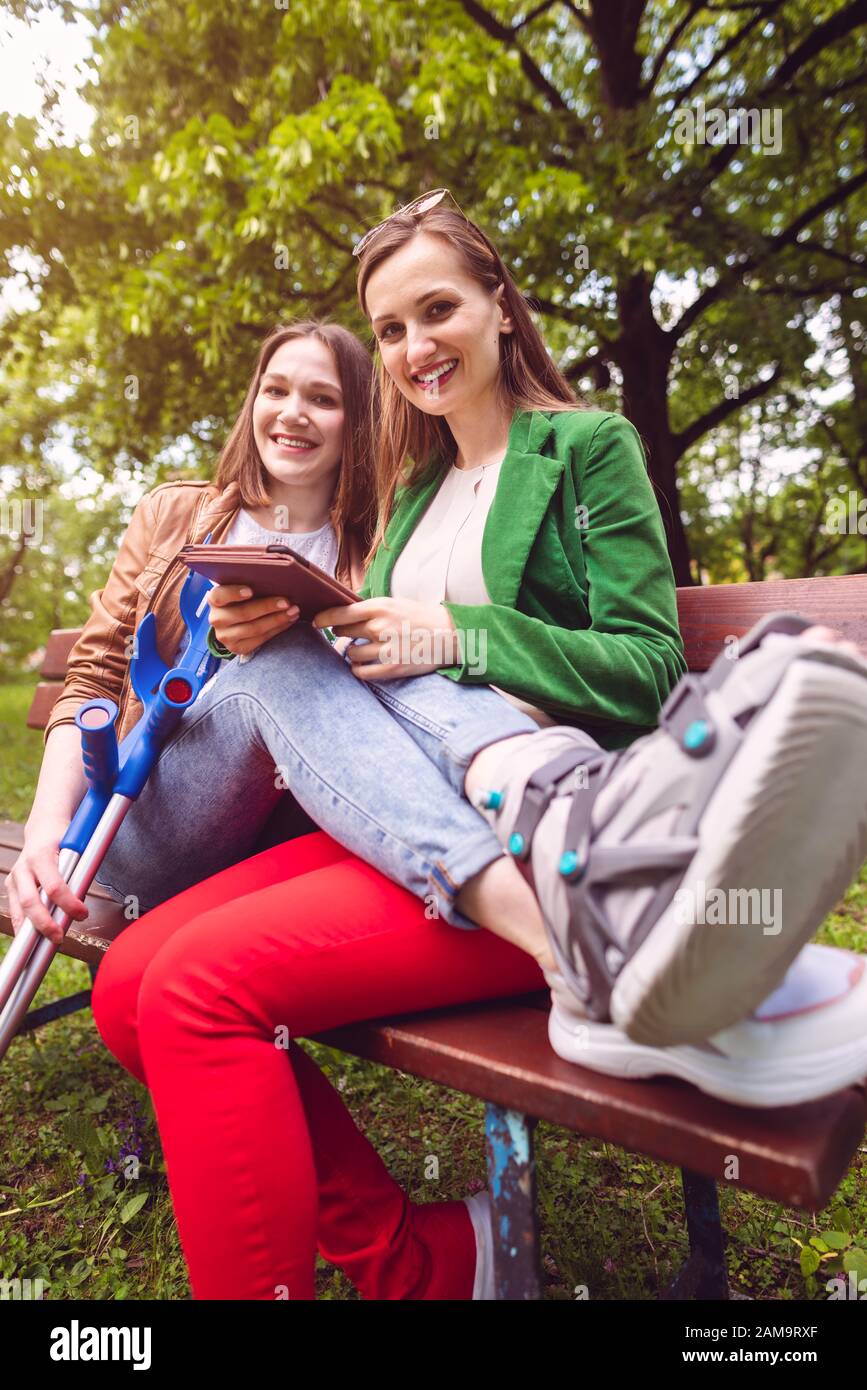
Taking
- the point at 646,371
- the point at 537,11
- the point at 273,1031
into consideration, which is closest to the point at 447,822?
the point at 273,1031

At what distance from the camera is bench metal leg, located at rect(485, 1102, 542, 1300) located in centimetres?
119

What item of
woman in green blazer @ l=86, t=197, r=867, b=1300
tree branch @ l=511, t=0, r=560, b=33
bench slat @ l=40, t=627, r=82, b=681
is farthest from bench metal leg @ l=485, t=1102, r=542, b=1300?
tree branch @ l=511, t=0, r=560, b=33

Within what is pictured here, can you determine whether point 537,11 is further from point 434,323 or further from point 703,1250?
point 703,1250

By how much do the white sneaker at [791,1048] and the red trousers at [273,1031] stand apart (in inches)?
15.2

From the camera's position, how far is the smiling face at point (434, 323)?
6.02 feet

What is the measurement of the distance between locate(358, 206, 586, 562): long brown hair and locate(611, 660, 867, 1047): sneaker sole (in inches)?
46.7

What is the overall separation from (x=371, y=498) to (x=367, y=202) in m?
4.55

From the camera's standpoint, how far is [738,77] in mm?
6289

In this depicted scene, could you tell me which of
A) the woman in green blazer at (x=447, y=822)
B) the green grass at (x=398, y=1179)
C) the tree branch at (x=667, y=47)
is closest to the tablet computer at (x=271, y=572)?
the woman in green blazer at (x=447, y=822)

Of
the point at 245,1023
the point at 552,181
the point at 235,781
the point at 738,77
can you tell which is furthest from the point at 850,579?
the point at 738,77

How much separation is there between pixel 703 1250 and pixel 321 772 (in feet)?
3.40

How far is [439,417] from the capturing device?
82.2 inches

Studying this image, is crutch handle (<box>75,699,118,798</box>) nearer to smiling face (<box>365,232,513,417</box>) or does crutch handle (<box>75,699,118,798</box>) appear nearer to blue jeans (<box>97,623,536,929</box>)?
blue jeans (<box>97,623,536,929</box>)

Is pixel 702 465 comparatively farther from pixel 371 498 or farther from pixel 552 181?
pixel 371 498
